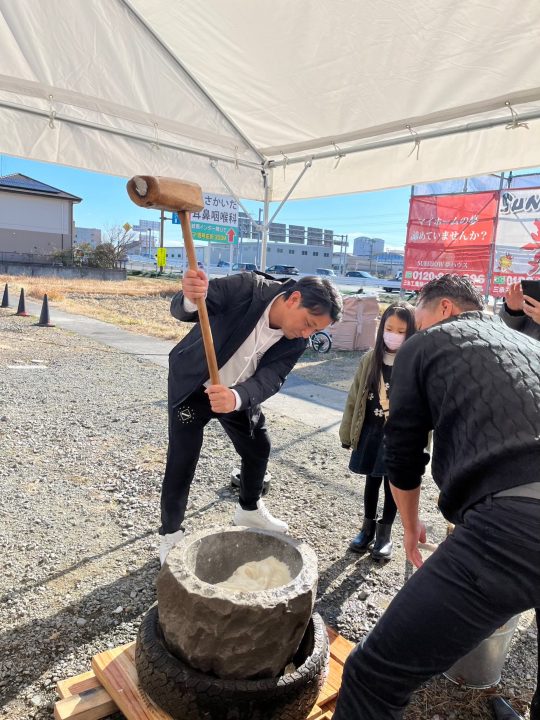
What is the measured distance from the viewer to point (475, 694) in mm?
2115

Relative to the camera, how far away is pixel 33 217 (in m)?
38.6

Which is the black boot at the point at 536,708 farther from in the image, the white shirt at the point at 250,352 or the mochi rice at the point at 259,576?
the white shirt at the point at 250,352

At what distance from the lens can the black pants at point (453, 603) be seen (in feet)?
4.08

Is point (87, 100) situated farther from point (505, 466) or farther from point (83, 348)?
point (83, 348)

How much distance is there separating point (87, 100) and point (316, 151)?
1.75 m

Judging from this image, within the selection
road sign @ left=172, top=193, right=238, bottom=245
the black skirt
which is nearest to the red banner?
the black skirt

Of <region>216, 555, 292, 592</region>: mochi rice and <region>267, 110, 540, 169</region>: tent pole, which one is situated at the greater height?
<region>267, 110, 540, 169</region>: tent pole

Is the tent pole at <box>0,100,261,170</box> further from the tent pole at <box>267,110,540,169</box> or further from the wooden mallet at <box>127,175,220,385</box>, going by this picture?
the wooden mallet at <box>127,175,220,385</box>

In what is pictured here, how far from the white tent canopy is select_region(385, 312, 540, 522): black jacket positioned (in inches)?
73.9

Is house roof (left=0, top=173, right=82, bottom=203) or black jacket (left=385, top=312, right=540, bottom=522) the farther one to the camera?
house roof (left=0, top=173, right=82, bottom=203)

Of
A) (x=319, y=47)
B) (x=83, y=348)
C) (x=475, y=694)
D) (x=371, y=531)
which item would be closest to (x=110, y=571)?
(x=371, y=531)

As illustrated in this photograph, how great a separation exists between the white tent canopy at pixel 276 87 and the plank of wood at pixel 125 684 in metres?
3.22

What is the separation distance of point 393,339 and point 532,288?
831 millimetres

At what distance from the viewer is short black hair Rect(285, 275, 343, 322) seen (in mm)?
2359
